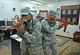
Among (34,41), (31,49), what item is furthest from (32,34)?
(31,49)

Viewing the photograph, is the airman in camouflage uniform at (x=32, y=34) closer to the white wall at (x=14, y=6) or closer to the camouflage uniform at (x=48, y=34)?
the camouflage uniform at (x=48, y=34)

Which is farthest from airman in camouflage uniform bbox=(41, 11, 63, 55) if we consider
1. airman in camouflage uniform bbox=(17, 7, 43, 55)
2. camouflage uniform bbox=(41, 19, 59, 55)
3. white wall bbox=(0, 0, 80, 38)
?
white wall bbox=(0, 0, 80, 38)

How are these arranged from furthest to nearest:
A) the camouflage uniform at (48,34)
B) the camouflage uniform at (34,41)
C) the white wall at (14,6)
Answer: the white wall at (14,6)
the camouflage uniform at (48,34)
the camouflage uniform at (34,41)

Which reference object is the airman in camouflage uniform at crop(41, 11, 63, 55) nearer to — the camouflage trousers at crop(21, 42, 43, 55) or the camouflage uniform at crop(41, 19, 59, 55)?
the camouflage uniform at crop(41, 19, 59, 55)

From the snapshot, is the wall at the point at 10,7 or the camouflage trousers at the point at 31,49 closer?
the camouflage trousers at the point at 31,49

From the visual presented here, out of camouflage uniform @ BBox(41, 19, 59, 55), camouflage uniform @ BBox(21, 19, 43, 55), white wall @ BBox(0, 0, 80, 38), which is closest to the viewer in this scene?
camouflage uniform @ BBox(21, 19, 43, 55)

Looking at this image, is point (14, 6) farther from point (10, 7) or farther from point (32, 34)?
point (32, 34)

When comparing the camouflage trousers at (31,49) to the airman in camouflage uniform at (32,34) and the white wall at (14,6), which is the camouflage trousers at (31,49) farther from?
the white wall at (14,6)

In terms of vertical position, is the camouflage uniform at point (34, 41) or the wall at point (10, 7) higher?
the wall at point (10, 7)

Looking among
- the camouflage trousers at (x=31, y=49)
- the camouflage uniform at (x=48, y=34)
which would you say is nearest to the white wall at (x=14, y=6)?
the camouflage uniform at (x=48, y=34)

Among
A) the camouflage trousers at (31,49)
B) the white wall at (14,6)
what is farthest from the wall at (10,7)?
the camouflage trousers at (31,49)

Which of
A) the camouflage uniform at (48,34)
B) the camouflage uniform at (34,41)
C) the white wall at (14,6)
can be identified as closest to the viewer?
the camouflage uniform at (34,41)

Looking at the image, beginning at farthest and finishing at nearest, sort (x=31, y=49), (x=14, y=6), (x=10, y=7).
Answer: (x=14, y=6) → (x=10, y=7) → (x=31, y=49)

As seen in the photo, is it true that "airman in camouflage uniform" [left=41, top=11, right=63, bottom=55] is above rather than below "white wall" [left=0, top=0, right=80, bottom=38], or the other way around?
below
